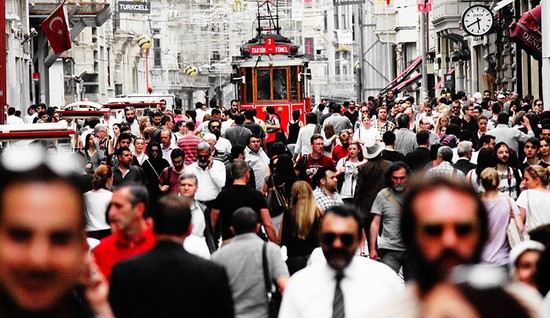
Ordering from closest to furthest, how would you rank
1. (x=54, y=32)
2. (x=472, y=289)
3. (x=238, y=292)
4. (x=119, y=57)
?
(x=472, y=289) → (x=238, y=292) → (x=54, y=32) → (x=119, y=57)

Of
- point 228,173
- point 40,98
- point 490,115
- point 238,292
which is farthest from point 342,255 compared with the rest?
point 40,98

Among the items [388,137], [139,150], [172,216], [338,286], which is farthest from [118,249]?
[139,150]

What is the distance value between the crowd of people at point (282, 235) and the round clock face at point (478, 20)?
22180mm

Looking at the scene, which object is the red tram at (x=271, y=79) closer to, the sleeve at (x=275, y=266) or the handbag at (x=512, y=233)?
the handbag at (x=512, y=233)

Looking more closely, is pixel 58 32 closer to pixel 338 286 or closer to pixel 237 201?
pixel 237 201

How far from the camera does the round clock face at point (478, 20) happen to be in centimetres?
4034

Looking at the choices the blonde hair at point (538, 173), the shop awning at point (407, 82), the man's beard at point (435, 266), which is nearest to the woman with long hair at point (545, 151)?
the blonde hair at point (538, 173)

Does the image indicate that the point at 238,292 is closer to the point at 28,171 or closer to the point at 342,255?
the point at 342,255

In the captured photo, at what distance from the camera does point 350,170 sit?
15.2m

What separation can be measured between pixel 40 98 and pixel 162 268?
43988mm

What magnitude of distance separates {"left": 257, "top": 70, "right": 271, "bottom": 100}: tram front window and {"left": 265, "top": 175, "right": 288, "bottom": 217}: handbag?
23121mm

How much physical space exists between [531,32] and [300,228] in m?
22.9

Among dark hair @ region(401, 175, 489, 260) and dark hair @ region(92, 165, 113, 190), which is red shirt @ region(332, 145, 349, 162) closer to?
dark hair @ region(92, 165, 113, 190)

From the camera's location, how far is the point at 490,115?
23.2 m
